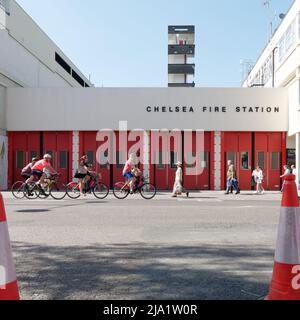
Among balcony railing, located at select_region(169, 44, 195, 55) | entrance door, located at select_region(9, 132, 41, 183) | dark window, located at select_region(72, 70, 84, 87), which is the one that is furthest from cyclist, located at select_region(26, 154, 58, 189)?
balcony railing, located at select_region(169, 44, 195, 55)

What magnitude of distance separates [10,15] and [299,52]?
1798cm

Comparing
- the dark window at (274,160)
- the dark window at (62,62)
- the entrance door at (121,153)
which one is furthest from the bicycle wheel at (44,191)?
the dark window at (62,62)

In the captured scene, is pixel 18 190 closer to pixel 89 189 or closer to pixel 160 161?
pixel 89 189

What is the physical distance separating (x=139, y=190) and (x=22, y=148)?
11.5 metres

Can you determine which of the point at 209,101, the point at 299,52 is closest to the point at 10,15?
the point at 209,101

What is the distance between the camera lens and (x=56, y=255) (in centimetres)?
529

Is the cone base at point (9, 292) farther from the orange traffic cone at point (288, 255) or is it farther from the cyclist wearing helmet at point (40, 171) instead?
the cyclist wearing helmet at point (40, 171)

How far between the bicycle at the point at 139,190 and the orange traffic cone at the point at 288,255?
460 inches

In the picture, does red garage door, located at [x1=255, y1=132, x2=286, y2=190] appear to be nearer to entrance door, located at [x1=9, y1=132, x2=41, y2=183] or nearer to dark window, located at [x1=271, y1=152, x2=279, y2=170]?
dark window, located at [x1=271, y1=152, x2=279, y2=170]

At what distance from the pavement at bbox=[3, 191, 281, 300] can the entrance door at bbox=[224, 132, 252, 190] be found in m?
13.9

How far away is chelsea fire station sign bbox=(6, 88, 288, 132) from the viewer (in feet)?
73.5

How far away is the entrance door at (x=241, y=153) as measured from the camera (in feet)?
74.6

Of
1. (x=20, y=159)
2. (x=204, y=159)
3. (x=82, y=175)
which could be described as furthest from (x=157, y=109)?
(x=20, y=159)

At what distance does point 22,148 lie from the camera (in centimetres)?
2339
